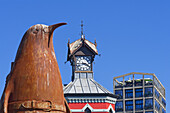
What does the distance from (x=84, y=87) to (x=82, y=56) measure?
3997mm

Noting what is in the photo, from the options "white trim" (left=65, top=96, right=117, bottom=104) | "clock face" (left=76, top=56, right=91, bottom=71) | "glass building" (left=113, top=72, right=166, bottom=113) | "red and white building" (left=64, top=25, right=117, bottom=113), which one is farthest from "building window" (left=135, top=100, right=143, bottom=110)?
"white trim" (left=65, top=96, right=117, bottom=104)

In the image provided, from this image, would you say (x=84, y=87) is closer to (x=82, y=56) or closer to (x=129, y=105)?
(x=82, y=56)

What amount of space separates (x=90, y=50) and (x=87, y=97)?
583 centimetres

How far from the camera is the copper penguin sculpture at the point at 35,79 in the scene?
59.4ft

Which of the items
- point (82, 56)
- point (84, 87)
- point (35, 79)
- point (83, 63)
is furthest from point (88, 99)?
point (35, 79)

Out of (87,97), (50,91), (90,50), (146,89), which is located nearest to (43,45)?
(50,91)

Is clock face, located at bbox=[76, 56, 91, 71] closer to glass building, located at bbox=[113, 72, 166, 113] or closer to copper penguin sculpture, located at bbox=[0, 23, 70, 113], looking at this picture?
copper penguin sculpture, located at bbox=[0, 23, 70, 113]

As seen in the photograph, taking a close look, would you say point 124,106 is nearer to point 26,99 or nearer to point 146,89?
point 146,89

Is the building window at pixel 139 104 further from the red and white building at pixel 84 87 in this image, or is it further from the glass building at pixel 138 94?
the red and white building at pixel 84 87

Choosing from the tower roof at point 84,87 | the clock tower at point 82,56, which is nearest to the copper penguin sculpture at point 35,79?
the tower roof at point 84,87

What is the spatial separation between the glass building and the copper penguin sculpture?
10641 cm

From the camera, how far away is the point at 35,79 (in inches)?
721

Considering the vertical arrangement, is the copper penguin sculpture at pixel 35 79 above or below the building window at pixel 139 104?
below

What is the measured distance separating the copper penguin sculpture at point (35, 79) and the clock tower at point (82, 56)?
31.3 metres
